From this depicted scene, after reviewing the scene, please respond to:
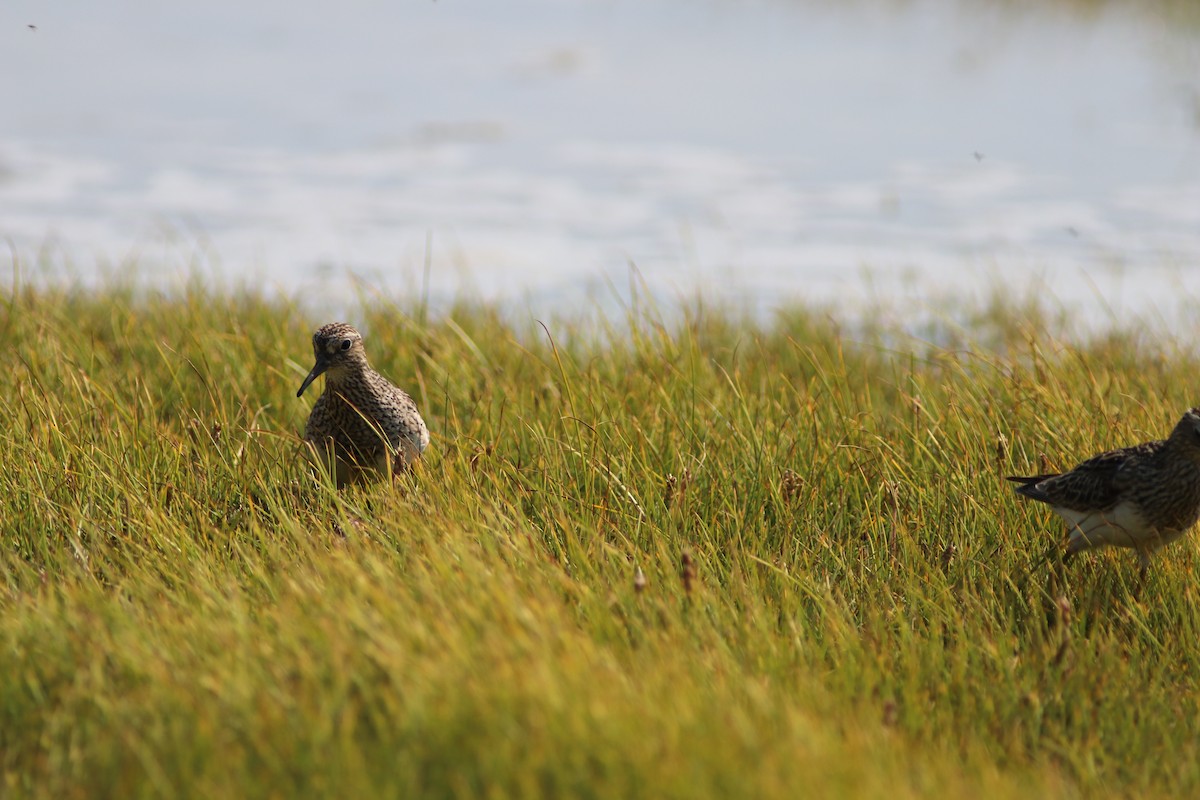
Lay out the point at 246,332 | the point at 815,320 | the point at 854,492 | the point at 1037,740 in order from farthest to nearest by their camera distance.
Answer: the point at 815,320 < the point at 246,332 < the point at 854,492 < the point at 1037,740

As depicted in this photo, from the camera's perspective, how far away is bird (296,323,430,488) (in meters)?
6.34

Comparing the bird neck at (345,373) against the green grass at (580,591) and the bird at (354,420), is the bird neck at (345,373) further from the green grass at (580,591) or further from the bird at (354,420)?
the green grass at (580,591)

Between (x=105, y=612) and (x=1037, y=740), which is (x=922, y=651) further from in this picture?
(x=105, y=612)

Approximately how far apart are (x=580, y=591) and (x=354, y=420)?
2032mm

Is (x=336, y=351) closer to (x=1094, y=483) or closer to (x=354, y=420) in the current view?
(x=354, y=420)

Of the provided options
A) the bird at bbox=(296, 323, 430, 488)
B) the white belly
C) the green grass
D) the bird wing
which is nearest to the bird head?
the bird at bbox=(296, 323, 430, 488)

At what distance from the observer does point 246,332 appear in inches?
339

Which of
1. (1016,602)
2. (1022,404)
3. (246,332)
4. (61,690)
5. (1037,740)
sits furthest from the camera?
(246,332)

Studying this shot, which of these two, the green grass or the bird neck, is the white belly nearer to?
the green grass

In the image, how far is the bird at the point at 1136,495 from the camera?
5543 millimetres

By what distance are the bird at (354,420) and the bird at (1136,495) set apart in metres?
3.19

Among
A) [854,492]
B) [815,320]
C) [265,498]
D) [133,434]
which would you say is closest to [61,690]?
[265,498]

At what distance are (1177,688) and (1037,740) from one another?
2.97 ft

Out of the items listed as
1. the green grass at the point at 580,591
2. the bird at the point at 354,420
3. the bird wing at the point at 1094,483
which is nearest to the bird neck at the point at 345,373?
the bird at the point at 354,420
